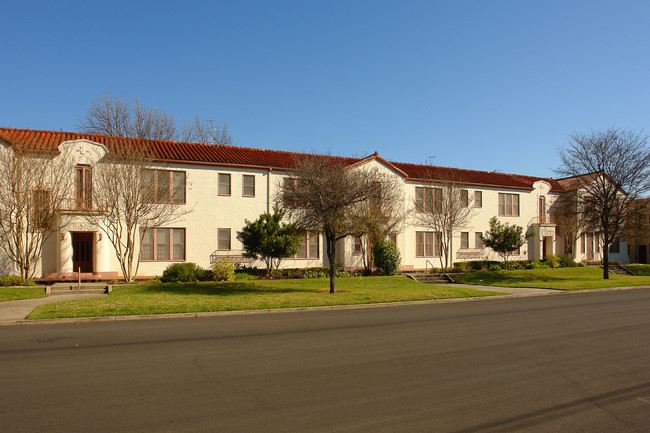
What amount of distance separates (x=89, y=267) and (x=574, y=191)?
31490 millimetres

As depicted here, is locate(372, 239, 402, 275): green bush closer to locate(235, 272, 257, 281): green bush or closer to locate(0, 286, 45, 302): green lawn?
locate(235, 272, 257, 281): green bush

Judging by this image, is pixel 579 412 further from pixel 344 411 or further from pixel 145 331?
pixel 145 331

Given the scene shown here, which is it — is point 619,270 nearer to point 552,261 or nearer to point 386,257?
point 552,261

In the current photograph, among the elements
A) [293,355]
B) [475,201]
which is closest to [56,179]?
[293,355]

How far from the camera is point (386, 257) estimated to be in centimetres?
3028

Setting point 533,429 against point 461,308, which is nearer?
point 533,429

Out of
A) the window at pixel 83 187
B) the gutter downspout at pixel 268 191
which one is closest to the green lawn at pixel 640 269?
the gutter downspout at pixel 268 191

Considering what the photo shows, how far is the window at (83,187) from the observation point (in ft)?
81.5

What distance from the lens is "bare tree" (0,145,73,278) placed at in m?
22.6

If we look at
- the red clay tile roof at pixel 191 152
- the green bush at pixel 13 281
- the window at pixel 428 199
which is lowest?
the green bush at pixel 13 281

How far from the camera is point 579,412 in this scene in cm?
613

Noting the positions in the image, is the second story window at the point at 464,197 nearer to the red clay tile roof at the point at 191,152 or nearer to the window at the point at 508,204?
the red clay tile roof at the point at 191,152

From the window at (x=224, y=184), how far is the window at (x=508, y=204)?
874 inches

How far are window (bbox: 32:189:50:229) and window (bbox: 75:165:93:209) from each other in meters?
1.80
